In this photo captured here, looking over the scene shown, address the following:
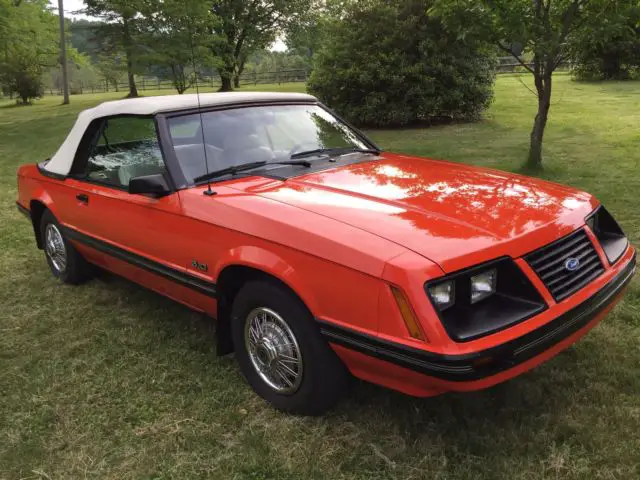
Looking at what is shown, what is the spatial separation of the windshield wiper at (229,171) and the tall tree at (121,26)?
18825mm

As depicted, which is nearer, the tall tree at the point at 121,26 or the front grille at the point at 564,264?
the front grille at the point at 564,264

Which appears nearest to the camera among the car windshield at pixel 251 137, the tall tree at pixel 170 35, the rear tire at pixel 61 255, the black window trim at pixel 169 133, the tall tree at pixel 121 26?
the black window trim at pixel 169 133

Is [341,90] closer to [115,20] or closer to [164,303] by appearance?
[164,303]

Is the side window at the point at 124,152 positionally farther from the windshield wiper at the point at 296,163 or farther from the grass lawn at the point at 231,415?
the grass lawn at the point at 231,415

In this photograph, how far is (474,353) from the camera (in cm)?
207

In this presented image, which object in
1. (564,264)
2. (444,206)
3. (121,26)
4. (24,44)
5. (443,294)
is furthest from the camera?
→ (121,26)

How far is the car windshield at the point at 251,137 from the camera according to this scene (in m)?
3.31

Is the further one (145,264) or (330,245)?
(145,264)

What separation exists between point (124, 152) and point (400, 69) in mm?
9750

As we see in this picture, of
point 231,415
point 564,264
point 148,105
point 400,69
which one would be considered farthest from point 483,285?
point 400,69

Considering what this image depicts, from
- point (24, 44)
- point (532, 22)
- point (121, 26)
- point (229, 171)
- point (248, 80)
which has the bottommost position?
point (229, 171)

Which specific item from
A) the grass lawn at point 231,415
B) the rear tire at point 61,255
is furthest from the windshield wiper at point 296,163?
the rear tire at point 61,255

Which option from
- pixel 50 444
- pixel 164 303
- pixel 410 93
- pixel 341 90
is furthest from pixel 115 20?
pixel 50 444

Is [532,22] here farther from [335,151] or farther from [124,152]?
[124,152]
